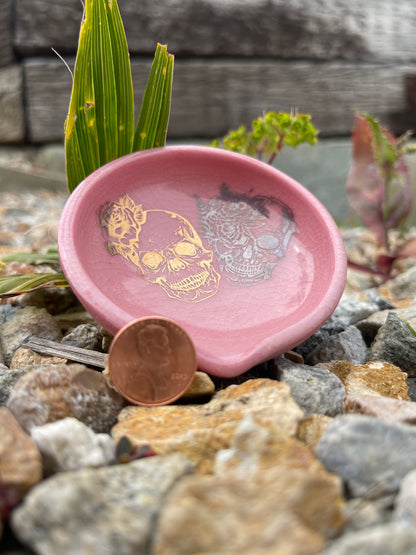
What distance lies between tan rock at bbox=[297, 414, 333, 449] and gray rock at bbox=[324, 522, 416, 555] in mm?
235

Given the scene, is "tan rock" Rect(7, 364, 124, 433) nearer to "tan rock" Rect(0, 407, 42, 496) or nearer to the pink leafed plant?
"tan rock" Rect(0, 407, 42, 496)

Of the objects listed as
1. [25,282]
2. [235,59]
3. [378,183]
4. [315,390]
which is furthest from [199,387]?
[235,59]

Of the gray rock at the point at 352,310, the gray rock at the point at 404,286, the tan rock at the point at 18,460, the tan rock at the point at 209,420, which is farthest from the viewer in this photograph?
the gray rock at the point at 404,286

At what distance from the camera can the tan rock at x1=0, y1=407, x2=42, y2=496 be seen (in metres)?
0.67

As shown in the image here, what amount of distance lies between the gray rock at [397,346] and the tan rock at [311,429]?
42 cm

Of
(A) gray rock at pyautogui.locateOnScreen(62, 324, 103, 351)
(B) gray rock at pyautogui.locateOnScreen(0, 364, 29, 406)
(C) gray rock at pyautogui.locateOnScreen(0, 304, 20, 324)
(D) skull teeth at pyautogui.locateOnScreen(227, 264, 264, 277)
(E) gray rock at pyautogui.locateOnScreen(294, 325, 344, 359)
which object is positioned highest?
(D) skull teeth at pyautogui.locateOnScreen(227, 264, 264, 277)

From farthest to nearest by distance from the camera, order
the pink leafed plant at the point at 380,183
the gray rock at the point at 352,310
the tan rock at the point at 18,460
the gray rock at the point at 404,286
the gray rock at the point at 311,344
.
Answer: the pink leafed plant at the point at 380,183, the gray rock at the point at 404,286, the gray rock at the point at 352,310, the gray rock at the point at 311,344, the tan rock at the point at 18,460

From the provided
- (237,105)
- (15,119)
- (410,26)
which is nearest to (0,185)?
(15,119)

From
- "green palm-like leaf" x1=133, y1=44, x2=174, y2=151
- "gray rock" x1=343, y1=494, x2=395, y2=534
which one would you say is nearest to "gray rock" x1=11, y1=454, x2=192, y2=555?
"gray rock" x1=343, y1=494, x2=395, y2=534

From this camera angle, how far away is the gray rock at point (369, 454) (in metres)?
0.70

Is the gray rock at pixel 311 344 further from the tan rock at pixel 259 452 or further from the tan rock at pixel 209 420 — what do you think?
the tan rock at pixel 259 452

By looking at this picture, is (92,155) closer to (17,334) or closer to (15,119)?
(17,334)

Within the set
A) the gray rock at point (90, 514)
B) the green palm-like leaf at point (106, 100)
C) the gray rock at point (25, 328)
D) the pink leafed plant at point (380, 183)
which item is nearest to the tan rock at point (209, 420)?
the gray rock at point (90, 514)

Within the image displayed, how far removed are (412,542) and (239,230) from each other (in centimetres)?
88
